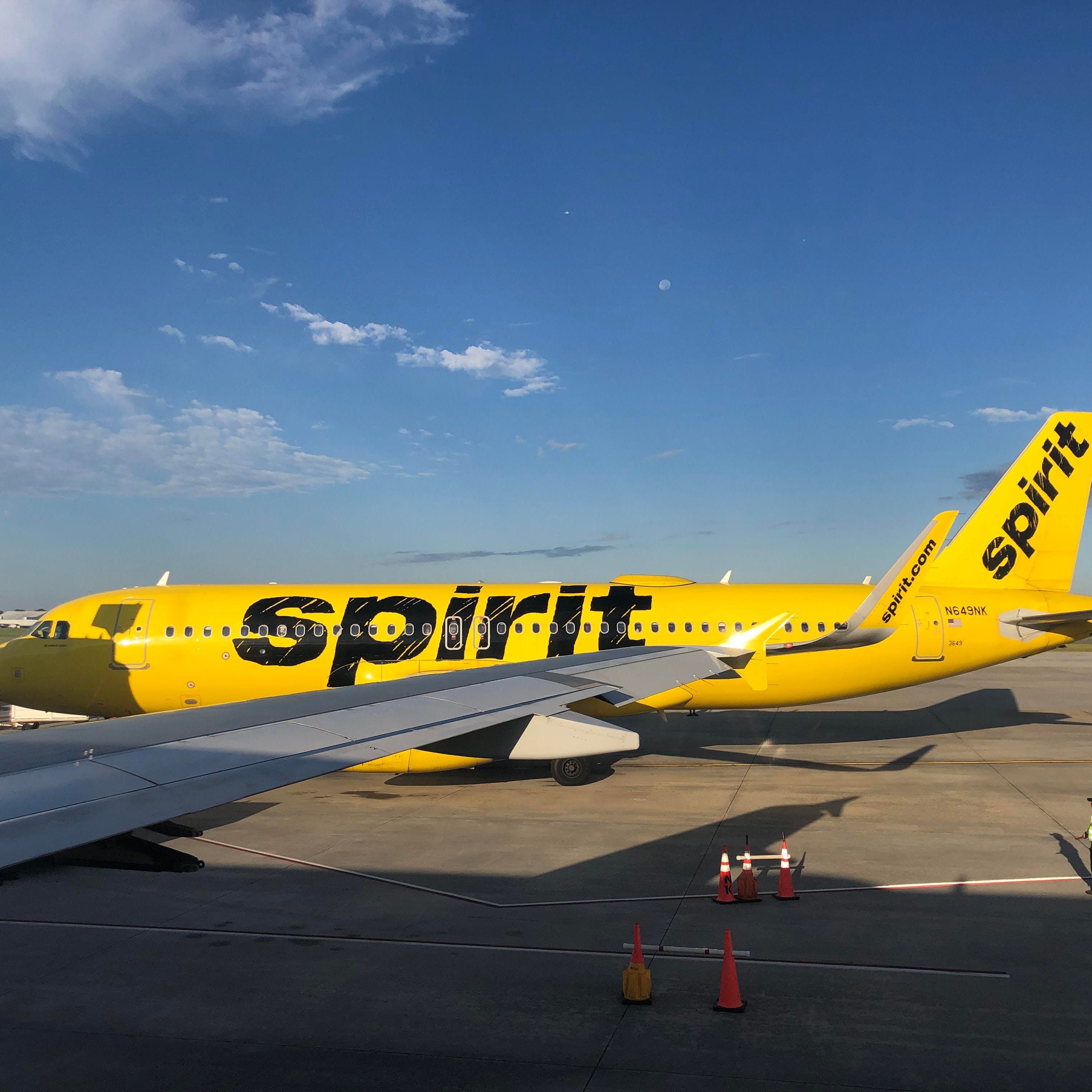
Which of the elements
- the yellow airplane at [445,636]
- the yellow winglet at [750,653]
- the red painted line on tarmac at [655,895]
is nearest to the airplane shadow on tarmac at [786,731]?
the yellow airplane at [445,636]

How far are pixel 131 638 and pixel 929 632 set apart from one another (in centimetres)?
1725

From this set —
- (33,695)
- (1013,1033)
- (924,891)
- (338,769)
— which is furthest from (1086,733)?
(33,695)

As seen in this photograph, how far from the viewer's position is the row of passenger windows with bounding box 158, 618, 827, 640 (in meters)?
18.9

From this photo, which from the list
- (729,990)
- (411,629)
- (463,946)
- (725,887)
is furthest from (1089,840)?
(411,629)

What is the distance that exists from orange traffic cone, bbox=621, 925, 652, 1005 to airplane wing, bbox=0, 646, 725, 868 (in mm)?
2047

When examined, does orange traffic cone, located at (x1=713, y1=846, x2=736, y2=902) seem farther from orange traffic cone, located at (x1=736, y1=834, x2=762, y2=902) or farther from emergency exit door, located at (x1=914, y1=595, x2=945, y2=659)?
emergency exit door, located at (x1=914, y1=595, x2=945, y2=659)

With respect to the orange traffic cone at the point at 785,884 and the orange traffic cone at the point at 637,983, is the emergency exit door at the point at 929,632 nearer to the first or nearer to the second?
the orange traffic cone at the point at 785,884

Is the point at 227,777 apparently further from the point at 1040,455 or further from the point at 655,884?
the point at 1040,455

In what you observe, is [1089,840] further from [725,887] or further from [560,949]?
[560,949]

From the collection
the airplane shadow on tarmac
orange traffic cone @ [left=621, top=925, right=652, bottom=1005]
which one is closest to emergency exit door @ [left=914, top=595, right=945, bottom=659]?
the airplane shadow on tarmac

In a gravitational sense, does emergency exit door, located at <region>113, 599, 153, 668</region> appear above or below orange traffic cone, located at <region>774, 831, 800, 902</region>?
above

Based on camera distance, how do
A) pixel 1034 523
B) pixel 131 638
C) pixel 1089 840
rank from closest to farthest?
pixel 1089 840 → pixel 131 638 → pixel 1034 523

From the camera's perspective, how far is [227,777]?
4.09m

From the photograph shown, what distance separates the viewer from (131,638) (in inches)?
744
